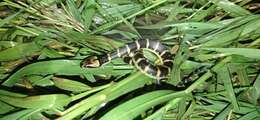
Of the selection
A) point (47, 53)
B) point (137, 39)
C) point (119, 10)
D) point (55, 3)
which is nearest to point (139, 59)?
point (137, 39)

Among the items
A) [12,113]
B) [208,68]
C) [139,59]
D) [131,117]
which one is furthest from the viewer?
[139,59]

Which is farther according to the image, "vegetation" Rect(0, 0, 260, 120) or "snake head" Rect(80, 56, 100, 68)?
"snake head" Rect(80, 56, 100, 68)

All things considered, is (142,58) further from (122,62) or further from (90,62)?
(90,62)

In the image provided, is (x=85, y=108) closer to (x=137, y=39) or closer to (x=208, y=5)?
(x=137, y=39)

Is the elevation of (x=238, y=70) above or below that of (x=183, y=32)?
below
